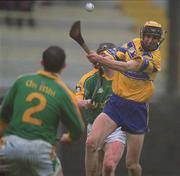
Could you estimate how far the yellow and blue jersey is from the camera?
9.07 meters

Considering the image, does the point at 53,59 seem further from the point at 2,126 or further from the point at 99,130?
the point at 99,130

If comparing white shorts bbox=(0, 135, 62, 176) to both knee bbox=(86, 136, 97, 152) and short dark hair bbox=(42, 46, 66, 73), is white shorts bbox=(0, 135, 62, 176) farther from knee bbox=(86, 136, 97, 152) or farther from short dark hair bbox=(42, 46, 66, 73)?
knee bbox=(86, 136, 97, 152)

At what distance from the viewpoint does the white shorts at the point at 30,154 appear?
6688 mm

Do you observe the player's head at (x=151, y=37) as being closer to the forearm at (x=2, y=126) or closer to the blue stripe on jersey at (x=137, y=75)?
the blue stripe on jersey at (x=137, y=75)

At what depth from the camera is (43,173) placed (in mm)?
6824

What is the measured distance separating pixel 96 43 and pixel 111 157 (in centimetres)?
668

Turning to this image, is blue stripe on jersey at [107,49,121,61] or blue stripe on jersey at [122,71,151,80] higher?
blue stripe on jersey at [107,49,121,61]

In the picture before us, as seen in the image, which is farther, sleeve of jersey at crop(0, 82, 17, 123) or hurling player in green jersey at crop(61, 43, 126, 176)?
hurling player in green jersey at crop(61, 43, 126, 176)

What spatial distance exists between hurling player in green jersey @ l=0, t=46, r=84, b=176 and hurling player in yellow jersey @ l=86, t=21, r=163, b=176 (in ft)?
7.42

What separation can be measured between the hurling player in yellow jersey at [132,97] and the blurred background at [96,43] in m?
3.13

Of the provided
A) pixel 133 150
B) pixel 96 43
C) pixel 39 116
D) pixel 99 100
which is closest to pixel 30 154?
pixel 39 116

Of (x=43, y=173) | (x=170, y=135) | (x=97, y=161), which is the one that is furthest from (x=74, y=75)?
(x=43, y=173)

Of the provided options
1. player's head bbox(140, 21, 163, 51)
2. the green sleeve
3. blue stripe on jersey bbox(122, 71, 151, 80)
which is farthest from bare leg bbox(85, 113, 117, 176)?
player's head bbox(140, 21, 163, 51)

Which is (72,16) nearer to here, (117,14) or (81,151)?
(117,14)
